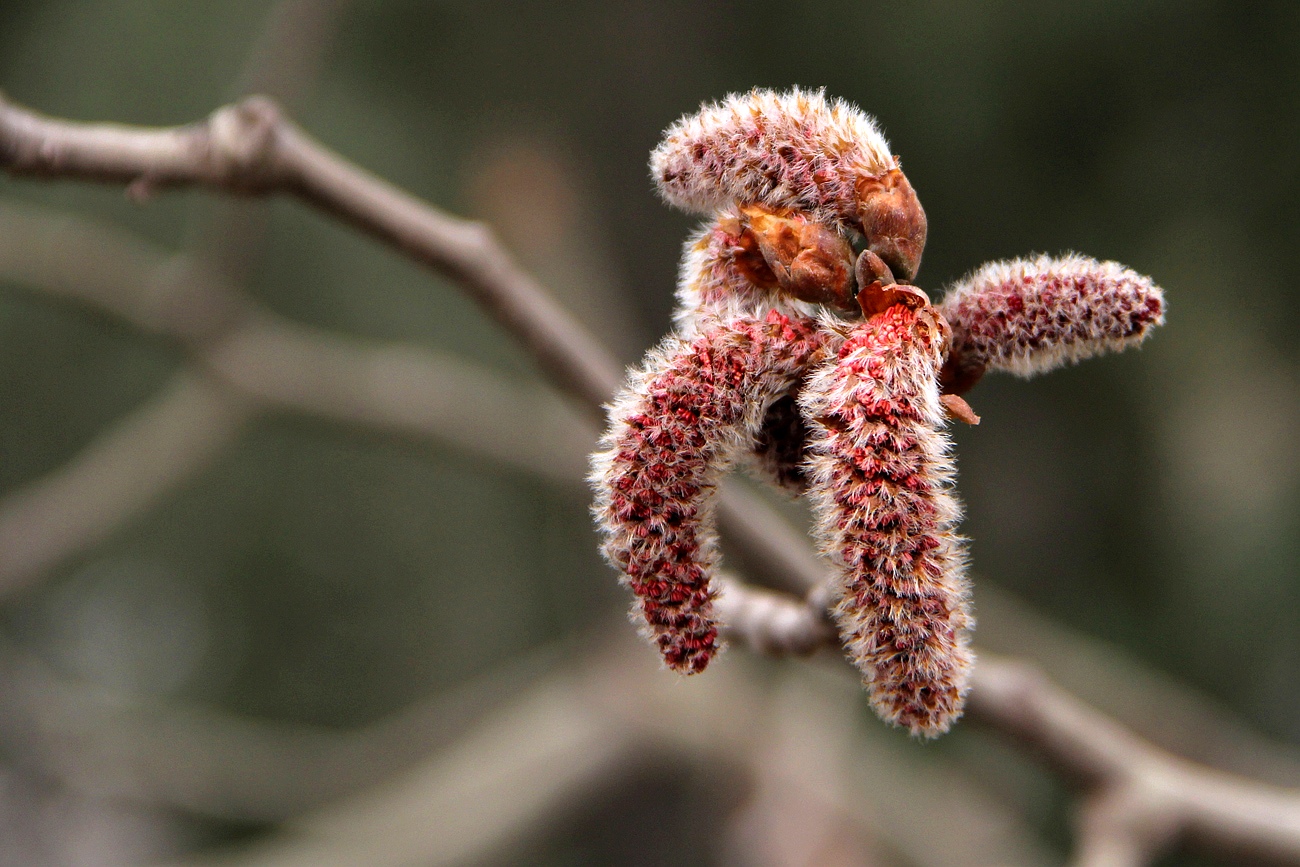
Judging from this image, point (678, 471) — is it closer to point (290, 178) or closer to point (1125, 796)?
point (290, 178)

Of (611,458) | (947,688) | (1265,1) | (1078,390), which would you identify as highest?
(1265,1)

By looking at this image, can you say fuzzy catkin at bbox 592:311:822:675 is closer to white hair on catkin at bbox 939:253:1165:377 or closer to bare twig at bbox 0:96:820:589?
white hair on catkin at bbox 939:253:1165:377

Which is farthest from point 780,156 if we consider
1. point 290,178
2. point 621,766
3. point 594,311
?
point 594,311

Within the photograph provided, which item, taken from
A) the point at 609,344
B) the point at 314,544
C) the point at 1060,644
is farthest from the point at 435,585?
the point at 1060,644

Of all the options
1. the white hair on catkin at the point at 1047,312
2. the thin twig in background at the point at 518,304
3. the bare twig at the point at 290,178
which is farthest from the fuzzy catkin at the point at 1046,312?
the bare twig at the point at 290,178

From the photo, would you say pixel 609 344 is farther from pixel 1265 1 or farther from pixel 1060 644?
pixel 1265 1

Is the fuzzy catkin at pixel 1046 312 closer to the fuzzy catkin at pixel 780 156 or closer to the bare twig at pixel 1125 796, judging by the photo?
the fuzzy catkin at pixel 780 156
